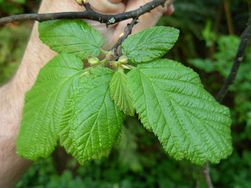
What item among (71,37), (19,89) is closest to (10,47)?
(19,89)

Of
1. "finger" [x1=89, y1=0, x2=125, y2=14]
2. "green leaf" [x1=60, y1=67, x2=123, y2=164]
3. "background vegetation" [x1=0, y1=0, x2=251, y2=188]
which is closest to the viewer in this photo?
"green leaf" [x1=60, y1=67, x2=123, y2=164]

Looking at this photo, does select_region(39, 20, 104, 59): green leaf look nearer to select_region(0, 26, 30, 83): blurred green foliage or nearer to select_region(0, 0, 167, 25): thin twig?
select_region(0, 0, 167, 25): thin twig

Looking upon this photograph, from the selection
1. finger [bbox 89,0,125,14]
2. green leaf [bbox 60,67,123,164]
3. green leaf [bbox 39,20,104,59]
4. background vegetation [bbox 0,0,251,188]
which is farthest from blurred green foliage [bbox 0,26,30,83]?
green leaf [bbox 60,67,123,164]

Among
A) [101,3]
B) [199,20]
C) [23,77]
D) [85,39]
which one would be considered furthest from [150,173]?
[85,39]

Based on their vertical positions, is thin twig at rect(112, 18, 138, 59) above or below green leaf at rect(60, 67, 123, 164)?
above

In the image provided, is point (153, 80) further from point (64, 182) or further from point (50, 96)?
point (64, 182)

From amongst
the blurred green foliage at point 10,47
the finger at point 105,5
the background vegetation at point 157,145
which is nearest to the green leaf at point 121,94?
the finger at point 105,5

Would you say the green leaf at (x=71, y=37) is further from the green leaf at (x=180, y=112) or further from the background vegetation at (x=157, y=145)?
the background vegetation at (x=157, y=145)

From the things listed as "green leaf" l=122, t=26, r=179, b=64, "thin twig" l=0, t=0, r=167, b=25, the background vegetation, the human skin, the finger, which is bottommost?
the background vegetation
